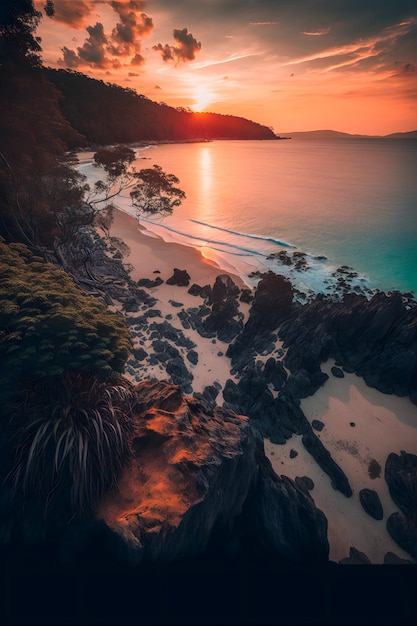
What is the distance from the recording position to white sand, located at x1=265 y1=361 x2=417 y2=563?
1395cm

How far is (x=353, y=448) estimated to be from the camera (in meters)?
17.0

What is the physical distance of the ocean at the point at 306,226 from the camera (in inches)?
1678

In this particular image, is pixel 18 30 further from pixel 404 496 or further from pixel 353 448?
pixel 404 496

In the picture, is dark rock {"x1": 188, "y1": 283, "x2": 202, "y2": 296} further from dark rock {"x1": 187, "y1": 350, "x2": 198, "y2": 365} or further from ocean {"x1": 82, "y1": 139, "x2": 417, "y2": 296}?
dark rock {"x1": 187, "y1": 350, "x2": 198, "y2": 365}

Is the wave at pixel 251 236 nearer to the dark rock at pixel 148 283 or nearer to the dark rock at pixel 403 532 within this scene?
the dark rock at pixel 148 283

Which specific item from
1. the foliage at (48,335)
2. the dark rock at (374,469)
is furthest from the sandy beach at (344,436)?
the foliage at (48,335)

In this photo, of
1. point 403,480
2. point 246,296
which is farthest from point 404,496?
point 246,296

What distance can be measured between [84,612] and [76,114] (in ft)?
489

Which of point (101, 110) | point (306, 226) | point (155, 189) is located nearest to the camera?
point (155, 189)

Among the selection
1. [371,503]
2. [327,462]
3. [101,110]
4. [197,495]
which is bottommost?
[371,503]

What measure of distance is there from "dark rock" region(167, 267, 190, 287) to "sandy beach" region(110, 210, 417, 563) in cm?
644

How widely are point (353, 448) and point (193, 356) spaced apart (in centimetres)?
1245

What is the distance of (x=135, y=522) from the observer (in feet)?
26.0

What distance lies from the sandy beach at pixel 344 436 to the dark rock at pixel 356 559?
28cm
